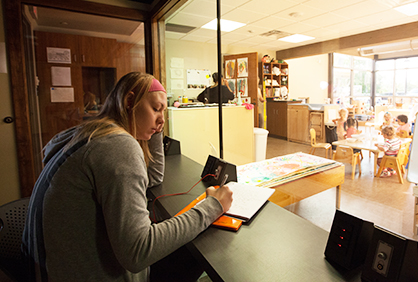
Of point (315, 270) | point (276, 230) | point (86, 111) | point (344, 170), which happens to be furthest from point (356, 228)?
point (86, 111)

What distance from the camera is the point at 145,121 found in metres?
0.94

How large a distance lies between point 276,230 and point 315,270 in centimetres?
21

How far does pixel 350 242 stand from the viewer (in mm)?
680

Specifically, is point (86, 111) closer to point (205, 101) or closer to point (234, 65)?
point (205, 101)

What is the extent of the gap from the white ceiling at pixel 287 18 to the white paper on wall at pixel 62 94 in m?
1.16

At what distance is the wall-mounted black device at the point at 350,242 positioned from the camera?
671mm

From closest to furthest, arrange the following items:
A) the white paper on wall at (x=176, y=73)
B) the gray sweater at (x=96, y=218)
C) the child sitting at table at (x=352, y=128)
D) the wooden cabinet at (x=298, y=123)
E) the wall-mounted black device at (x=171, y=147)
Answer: the gray sweater at (x=96, y=218) → the child sitting at table at (x=352, y=128) → the wooden cabinet at (x=298, y=123) → the wall-mounted black device at (x=171, y=147) → the white paper on wall at (x=176, y=73)

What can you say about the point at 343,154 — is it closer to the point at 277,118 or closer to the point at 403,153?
the point at 403,153

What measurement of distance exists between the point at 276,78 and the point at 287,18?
1.35 feet

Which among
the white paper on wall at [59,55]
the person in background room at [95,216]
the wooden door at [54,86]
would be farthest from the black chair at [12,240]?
the white paper on wall at [59,55]

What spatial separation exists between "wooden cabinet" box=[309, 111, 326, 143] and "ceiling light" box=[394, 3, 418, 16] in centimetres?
58

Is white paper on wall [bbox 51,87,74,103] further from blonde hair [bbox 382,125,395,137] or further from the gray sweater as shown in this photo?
blonde hair [bbox 382,125,395,137]

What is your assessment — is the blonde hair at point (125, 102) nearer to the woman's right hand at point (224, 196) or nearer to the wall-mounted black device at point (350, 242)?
the woman's right hand at point (224, 196)

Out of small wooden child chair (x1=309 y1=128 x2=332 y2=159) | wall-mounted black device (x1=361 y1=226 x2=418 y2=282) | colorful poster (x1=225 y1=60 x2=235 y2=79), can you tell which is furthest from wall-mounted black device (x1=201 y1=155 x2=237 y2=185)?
colorful poster (x1=225 y1=60 x2=235 y2=79)
